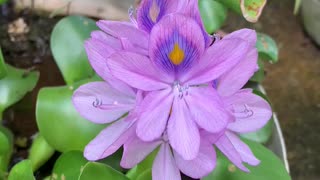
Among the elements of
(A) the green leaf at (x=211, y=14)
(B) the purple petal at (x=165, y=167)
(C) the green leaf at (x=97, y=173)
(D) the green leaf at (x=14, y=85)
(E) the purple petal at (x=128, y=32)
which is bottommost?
(D) the green leaf at (x=14, y=85)

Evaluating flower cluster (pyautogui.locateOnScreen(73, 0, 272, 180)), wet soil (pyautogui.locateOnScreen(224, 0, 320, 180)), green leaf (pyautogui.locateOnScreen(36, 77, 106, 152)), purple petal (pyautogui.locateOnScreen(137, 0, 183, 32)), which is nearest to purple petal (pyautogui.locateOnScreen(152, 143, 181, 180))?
flower cluster (pyautogui.locateOnScreen(73, 0, 272, 180))

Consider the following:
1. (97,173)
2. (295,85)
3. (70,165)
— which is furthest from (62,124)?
(295,85)

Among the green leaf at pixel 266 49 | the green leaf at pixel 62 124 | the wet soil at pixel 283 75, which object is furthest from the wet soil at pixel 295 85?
the green leaf at pixel 62 124

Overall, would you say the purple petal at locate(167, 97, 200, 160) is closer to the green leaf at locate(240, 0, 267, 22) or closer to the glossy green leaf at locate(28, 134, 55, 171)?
the green leaf at locate(240, 0, 267, 22)

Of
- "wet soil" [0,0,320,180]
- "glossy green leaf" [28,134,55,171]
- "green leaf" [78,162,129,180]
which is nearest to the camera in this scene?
"green leaf" [78,162,129,180]

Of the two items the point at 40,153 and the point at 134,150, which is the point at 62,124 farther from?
the point at 134,150

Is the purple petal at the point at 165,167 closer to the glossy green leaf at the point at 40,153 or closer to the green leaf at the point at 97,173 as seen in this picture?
the green leaf at the point at 97,173
